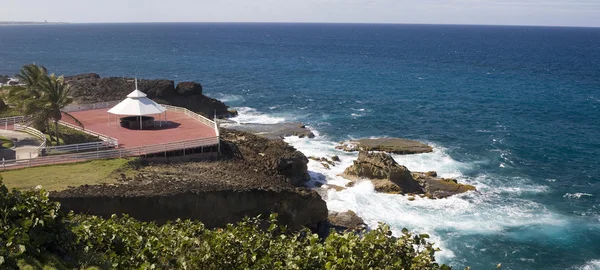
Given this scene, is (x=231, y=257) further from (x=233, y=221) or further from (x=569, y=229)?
(x=569, y=229)

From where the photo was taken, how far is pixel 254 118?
66.8 metres

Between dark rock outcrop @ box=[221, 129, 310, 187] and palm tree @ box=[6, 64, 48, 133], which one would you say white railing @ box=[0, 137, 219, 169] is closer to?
dark rock outcrop @ box=[221, 129, 310, 187]

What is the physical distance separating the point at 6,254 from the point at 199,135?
29731 millimetres

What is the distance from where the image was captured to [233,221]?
32.3 m

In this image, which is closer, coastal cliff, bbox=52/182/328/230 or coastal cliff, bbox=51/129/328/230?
coastal cliff, bbox=52/182/328/230

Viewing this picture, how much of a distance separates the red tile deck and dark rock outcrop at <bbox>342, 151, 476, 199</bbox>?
12.4 m

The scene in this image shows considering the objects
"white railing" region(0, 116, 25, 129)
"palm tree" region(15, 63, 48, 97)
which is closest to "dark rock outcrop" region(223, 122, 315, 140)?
"white railing" region(0, 116, 25, 129)

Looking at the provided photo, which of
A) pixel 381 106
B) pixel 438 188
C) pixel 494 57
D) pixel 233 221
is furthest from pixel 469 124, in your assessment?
pixel 494 57

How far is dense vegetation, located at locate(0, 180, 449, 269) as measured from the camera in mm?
13328

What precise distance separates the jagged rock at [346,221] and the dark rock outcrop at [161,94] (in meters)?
29.6

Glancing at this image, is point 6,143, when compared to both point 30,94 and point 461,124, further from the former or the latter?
point 461,124

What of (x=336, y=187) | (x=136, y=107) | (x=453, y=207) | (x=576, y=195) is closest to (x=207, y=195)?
(x=336, y=187)

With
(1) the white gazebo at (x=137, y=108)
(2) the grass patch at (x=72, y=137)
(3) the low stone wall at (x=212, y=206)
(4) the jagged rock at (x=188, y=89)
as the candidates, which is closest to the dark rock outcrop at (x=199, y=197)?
(3) the low stone wall at (x=212, y=206)

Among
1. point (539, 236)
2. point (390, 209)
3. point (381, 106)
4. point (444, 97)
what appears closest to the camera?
point (539, 236)
